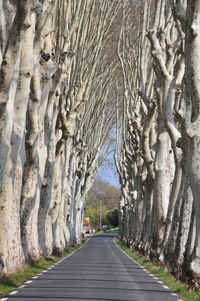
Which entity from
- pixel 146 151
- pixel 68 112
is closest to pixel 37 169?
pixel 146 151

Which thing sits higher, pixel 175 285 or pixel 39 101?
pixel 39 101

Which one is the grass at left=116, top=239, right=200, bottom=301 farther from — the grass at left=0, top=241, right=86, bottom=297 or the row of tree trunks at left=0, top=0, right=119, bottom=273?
the row of tree trunks at left=0, top=0, right=119, bottom=273

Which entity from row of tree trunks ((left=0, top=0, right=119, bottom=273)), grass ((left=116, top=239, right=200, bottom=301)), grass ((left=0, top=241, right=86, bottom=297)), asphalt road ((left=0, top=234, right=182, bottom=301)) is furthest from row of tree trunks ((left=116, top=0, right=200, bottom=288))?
grass ((left=0, top=241, right=86, bottom=297))

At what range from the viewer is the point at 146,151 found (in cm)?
3194

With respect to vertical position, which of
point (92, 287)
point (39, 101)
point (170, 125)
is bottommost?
point (92, 287)

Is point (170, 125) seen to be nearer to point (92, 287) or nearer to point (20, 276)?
point (20, 276)

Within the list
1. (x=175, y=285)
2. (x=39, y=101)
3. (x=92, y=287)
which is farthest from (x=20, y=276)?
(x=39, y=101)

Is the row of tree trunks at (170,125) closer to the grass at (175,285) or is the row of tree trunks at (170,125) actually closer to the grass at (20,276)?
the grass at (175,285)

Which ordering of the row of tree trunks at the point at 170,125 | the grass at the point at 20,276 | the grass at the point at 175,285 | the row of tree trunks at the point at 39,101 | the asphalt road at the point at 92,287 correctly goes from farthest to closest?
1. the row of tree trunks at the point at 39,101
2. the grass at the point at 20,276
3. the row of tree trunks at the point at 170,125
4. the grass at the point at 175,285
5. the asphalt road at the point at 92,287

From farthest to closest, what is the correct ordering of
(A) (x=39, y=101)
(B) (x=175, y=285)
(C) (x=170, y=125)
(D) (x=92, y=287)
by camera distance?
1. (C) (x=170, y=125)
2. (A) (x=39, y=101)
3. (B) (x=175, y=285)
4. (D) (x=92, y=287)

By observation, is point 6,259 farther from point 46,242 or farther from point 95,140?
point 95,140

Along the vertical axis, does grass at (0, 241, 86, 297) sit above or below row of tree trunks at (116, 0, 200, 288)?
below

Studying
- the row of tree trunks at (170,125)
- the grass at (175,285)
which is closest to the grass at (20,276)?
the grass at (175,285)

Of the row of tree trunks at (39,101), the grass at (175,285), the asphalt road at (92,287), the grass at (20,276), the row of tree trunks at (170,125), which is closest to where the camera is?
the asphalt road at (92,287)
